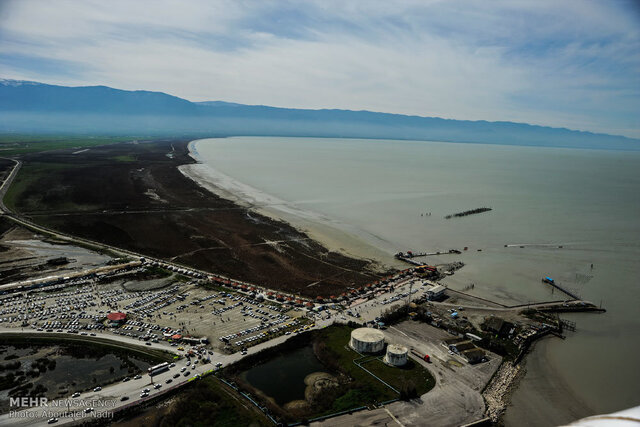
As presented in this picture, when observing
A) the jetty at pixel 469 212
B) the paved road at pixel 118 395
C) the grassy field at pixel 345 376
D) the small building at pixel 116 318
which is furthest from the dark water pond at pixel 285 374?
the jetty at pixel 469 212

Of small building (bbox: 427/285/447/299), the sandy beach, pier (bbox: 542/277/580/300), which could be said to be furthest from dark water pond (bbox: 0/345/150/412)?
pier (bbox: 542/277/580/300)

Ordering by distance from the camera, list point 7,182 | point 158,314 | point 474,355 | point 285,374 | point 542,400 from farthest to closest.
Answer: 1. point 7,182
2. point 158,314
3. point 474,355
4. point 285,374
5. point 542,400

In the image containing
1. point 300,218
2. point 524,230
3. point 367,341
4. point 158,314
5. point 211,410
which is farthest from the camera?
point 300,218

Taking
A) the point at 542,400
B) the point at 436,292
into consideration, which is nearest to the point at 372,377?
the point at 542,400

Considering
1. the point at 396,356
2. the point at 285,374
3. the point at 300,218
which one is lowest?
the point at 285,374

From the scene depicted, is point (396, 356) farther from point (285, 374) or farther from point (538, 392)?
point (538, 392)

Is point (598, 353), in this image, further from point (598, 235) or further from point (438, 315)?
point (598, 235)

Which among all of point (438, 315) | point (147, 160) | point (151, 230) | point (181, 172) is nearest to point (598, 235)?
point (438, 315)
